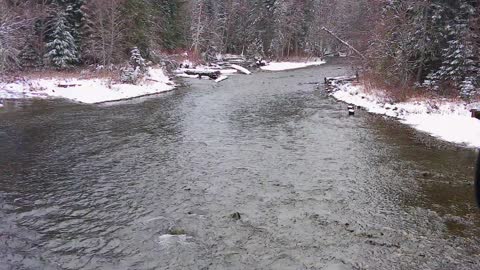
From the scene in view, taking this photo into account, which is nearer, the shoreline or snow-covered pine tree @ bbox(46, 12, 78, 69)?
the shoreline

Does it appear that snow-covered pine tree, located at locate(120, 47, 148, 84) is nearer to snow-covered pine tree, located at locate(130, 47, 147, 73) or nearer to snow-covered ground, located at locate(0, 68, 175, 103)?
snow-covered pine tree, located at locate(130, 47, 147, 73)

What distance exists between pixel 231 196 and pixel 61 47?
28274 mm

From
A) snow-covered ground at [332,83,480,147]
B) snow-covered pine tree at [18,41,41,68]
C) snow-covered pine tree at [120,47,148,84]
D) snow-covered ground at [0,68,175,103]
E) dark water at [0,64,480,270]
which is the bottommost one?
dark water at [0,64,480,270]

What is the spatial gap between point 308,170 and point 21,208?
7286 millimetres

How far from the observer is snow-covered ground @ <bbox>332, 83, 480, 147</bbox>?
16.0 meters

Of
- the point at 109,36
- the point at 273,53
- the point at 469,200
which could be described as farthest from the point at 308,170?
the point at 273,53

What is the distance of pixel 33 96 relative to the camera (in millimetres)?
24609

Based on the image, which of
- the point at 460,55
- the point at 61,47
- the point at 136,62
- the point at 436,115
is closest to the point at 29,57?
the point at 61,47

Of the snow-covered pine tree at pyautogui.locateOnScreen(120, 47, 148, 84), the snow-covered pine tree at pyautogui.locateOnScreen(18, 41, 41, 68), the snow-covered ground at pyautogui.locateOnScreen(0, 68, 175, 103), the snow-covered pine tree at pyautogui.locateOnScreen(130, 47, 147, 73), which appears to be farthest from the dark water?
the snow-covered pine tree at pyautogui.locateOnScreen(18, 41, 41, 68)

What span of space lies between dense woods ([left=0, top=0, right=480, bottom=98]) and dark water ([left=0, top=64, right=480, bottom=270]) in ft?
21.5

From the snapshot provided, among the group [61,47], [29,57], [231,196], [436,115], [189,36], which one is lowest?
[231,196]

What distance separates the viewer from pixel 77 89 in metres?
26.1

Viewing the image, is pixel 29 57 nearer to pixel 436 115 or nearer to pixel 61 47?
pixel 61 47

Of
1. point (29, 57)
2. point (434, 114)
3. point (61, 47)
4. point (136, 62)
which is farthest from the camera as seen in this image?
point (29, 57)
